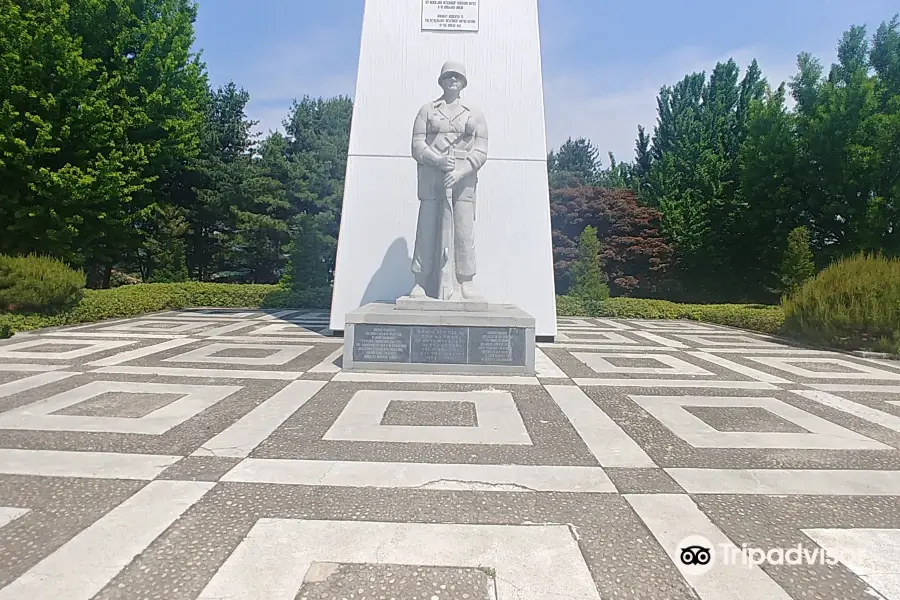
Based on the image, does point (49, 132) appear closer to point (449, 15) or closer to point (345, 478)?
point (449, 15)

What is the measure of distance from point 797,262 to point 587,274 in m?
7.01

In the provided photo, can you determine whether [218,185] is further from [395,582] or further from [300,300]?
[395,582]

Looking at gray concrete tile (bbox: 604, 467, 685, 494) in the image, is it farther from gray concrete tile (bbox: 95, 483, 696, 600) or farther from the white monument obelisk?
the white monument obelisk

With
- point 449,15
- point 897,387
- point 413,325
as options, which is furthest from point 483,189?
point 897,387

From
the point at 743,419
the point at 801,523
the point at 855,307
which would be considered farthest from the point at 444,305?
the point at 855,307

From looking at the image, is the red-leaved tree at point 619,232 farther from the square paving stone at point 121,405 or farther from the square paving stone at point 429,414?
the square paving stone at point 121,405

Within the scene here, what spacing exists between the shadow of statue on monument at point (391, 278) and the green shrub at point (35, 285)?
668cm

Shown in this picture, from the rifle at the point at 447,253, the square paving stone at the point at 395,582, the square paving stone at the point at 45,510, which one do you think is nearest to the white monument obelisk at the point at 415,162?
the rifle at the point at 447,253

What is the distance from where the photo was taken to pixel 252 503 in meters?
2.92

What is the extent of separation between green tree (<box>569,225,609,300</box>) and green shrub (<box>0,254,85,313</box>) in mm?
14553

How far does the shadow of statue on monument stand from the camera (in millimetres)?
10305

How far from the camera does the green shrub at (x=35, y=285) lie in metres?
10.7

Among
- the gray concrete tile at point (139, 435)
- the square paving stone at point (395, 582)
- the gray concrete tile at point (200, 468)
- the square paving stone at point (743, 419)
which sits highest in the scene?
the square paving stone at point (743, 419)

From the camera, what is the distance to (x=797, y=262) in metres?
18.1
